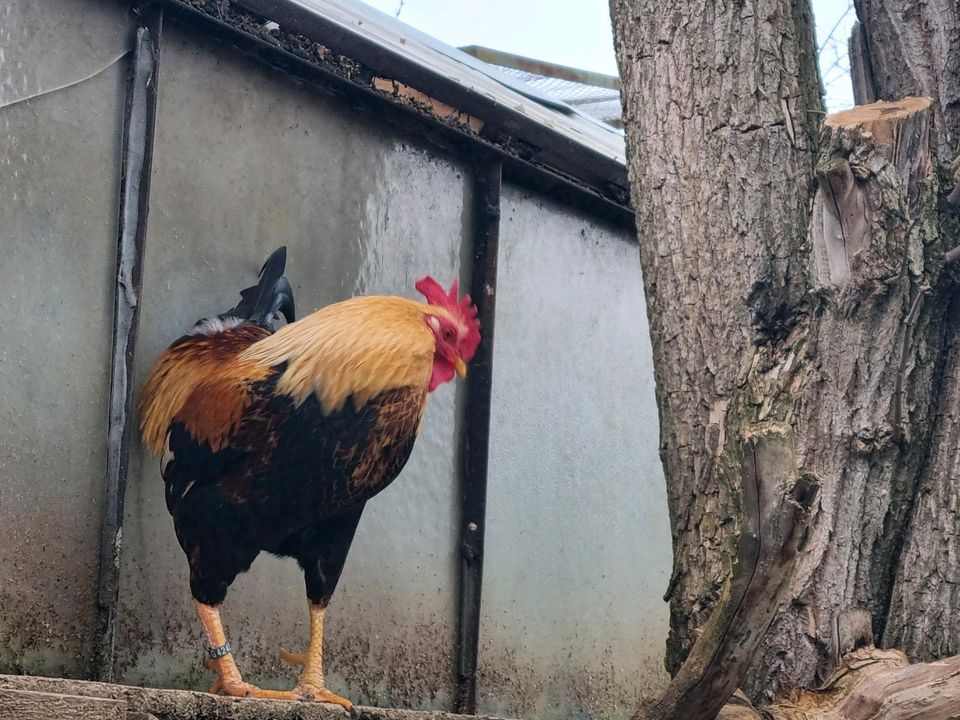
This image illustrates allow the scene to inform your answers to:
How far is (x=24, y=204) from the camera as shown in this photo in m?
4.29

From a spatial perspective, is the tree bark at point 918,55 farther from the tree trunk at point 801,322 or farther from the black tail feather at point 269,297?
the black tail feather at point 269,297

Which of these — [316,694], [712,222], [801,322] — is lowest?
[316,694]

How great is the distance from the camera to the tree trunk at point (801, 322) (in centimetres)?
370

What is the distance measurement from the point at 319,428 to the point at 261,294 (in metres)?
0.84

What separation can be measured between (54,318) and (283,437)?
0.88 metres

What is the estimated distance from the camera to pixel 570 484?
6.50 m

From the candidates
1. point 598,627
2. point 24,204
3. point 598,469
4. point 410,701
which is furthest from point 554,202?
point 24,204

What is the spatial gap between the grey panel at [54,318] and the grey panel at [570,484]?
212cm

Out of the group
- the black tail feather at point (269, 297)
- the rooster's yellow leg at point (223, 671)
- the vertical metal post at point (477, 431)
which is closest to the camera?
the rooster's yellow leg at point (223, 671)

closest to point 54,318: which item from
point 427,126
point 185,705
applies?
point 185,705

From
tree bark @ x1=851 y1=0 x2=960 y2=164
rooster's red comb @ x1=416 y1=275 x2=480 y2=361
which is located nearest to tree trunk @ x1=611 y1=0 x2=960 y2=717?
tree bark @ x1=851 y1=0 x2=960 y2=164

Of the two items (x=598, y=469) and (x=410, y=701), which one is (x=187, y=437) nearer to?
(x=410, y=701)

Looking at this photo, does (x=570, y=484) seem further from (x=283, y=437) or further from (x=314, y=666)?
(x=283, y=437)

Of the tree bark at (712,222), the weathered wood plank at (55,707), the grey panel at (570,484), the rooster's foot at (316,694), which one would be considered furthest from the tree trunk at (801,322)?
the grey panel at (570,484)
